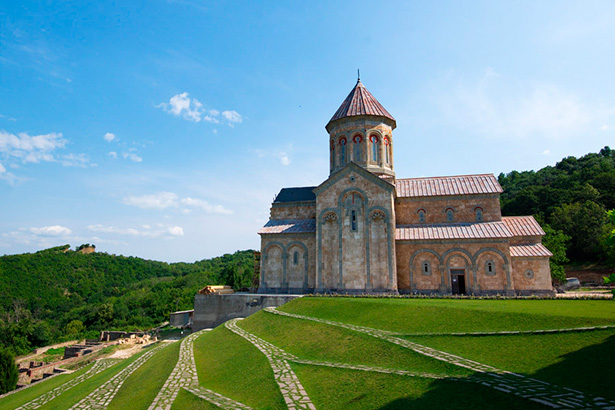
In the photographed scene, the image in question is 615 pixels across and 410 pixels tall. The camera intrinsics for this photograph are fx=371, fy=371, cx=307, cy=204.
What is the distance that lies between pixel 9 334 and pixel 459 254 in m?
58.9

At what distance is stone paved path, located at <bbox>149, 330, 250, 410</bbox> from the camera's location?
31.5 ft

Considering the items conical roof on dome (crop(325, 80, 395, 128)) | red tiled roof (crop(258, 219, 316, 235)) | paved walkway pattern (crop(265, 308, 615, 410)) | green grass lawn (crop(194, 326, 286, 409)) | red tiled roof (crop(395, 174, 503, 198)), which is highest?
conical roof on dome (crop(325, 80, 395, 128))

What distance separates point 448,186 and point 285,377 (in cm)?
2255

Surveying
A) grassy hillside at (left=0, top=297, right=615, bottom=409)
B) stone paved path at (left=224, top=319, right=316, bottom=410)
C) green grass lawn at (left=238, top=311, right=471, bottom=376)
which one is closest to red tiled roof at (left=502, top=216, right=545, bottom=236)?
grassy hillside at (left=0, top=297, right=615, bottom=409)

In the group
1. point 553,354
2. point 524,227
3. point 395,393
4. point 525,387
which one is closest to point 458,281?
point 524,227

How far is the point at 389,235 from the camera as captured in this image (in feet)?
86.0

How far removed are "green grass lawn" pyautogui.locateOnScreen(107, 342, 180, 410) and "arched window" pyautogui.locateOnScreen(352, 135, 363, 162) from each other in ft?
64.7

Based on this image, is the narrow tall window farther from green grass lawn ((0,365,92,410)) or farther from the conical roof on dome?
green grass lawn ((0,365,92,410))

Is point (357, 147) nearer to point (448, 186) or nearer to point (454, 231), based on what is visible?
point (448, 186)

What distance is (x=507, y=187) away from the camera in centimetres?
7044

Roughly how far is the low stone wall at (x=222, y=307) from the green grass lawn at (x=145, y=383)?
8949 mm

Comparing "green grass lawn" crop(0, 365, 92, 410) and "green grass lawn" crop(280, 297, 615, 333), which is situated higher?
"green grass lawn" crop(280, 297, 615, 333)

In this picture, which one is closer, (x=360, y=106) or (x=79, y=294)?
(x=360, y=106)

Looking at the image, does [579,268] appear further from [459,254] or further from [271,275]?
[271,275]
